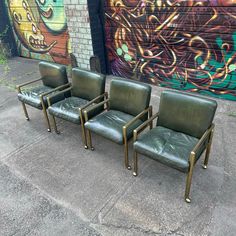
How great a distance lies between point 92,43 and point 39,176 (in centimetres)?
317

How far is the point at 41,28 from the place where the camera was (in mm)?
6539

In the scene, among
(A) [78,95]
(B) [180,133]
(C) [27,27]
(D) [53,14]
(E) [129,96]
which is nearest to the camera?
(B) [180,133]

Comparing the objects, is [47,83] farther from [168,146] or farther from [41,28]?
[41,28]

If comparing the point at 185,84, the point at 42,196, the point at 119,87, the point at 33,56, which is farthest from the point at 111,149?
the point at 33,56

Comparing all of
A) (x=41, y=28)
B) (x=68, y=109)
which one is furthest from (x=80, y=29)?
(x=68, y=109)

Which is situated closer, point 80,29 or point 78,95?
point 78,95

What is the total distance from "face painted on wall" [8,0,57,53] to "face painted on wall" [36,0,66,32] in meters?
0.42

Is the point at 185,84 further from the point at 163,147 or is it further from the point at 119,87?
the point at 163,147

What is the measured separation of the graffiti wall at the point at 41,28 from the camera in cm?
601

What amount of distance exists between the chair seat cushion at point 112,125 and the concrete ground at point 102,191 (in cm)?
44

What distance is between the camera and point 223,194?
2.52 m

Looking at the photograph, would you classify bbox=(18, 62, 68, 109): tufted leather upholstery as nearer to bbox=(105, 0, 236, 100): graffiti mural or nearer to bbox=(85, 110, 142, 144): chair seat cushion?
bbox=(85, 110, 142, 144): chair seat cushion

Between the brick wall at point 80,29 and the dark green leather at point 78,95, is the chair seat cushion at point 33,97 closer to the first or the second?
the dark green leather at point 78,95

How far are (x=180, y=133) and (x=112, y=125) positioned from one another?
0.80m
